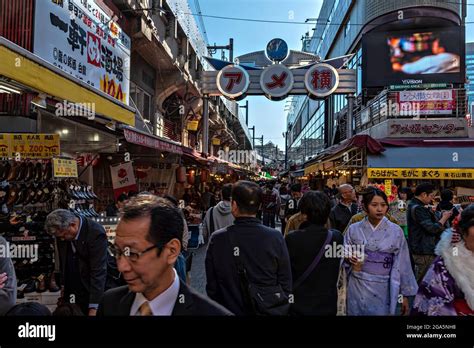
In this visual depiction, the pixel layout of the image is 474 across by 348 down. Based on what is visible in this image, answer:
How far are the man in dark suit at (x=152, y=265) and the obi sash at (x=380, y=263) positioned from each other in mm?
2023

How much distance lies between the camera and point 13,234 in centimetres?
484

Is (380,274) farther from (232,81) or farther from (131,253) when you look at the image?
(232,81)

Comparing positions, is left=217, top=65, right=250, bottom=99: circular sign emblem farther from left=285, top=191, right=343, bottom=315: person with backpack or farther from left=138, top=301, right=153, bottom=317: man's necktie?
left=138, top=301, right=153, bottom=317: man's necktie

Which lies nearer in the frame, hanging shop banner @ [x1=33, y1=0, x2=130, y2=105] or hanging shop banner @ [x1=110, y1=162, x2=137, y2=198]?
hanging shop banner @ [x1=33, y1=0, x2=130, y2=105]

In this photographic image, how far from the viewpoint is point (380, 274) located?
3262 mm

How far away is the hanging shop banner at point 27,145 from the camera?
15.7 feet

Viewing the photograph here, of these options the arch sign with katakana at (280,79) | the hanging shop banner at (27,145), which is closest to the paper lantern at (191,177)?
Answer: the arch sign with katakana at (280,79)

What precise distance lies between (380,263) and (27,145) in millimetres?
4795

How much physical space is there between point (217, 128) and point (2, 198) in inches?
1019

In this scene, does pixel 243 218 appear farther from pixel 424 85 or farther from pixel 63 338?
pixel 424 85

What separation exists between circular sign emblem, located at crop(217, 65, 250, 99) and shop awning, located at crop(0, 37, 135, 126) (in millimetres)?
11920

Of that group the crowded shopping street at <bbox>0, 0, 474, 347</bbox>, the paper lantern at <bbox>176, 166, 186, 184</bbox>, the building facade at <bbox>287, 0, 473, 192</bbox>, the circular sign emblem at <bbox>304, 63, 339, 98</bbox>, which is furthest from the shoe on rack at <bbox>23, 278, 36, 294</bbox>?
the circular sign emblem at <bbox>304, 63, 339, 98</bbox>

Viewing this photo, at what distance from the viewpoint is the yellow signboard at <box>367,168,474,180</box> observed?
9.13m

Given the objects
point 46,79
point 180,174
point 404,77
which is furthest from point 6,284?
point 404,77
